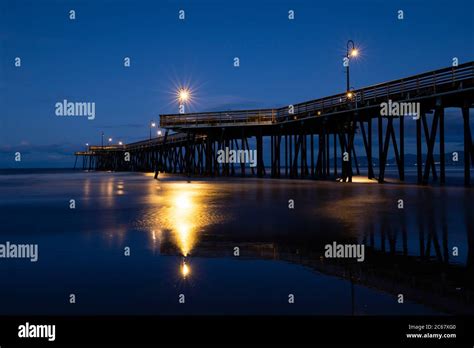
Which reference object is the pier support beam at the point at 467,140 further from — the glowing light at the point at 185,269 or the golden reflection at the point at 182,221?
the glowing light at the point at 185,269

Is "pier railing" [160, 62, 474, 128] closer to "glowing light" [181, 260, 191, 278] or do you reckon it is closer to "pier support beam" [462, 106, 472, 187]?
"pier support beam" [462, 106, 472, 187]

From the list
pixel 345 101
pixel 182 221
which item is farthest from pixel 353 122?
pixel 182 221

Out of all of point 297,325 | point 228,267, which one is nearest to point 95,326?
point 297,325

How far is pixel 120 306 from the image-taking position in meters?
4.93

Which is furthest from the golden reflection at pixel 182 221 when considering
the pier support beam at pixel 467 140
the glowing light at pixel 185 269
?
the pier support beam at pixel 467 140

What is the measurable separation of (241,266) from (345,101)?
2757cm

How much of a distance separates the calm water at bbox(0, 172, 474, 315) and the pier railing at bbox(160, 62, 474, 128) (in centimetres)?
1257

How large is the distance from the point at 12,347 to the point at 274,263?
3999 mm

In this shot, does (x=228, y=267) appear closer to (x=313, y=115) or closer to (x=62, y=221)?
(x=62, y=221)

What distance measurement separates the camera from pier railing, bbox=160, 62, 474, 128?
2281 centimetres

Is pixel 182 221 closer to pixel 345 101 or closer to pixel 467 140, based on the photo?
pixel 467 140

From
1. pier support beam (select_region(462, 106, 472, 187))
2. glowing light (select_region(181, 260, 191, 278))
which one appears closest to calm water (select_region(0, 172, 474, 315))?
glowing light (select_region(181, 260, 191, 278))

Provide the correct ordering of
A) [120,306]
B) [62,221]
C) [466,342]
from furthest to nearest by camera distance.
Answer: [62,221], [120,306], [466,342]

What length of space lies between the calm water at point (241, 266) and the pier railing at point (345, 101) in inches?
495
